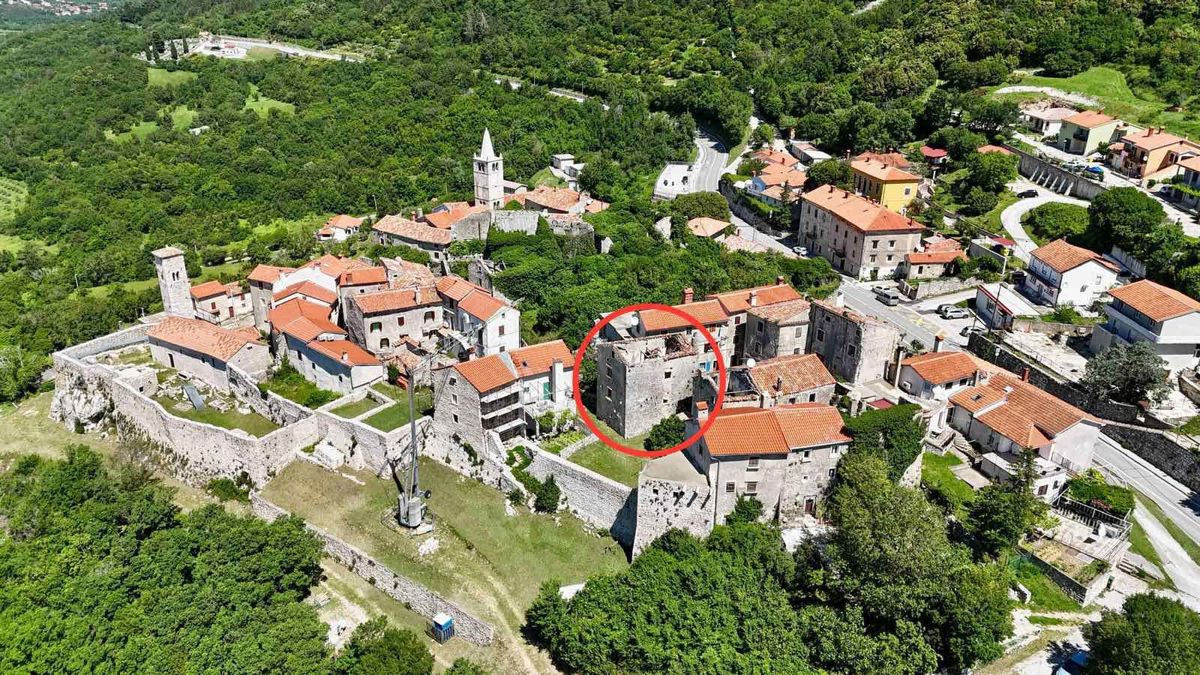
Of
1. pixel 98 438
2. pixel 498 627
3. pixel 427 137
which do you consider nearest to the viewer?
pixel 498 627

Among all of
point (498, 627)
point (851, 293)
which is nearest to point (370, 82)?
point (851, 293)

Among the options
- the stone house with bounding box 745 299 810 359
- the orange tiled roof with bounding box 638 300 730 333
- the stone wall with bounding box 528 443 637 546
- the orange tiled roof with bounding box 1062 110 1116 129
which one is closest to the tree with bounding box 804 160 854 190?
the orange tiled roof with bounding box 1062 110 1116 129

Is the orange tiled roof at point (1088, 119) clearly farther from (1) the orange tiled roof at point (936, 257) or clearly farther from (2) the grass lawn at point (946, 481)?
(2) the grass lawn at point (946, 481)

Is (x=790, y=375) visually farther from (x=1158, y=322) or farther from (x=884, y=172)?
(x=884, y=172)

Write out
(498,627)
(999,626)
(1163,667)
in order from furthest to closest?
(498,627), (999,626), (1163,667)

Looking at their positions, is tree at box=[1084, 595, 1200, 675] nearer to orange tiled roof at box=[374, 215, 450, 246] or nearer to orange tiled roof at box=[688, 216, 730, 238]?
orange tiled roof at box=[688, 216, 730, 238]

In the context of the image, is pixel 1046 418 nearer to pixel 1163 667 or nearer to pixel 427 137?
pixel 1163 667

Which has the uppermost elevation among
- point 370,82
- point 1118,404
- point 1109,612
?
point 370,82
